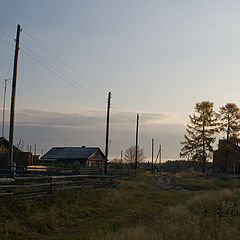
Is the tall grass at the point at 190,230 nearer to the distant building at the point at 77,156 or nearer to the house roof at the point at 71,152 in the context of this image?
the distant building at the point at 77,156

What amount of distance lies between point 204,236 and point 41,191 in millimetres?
8830

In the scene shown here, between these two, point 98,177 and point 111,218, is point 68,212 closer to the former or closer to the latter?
point 111,218

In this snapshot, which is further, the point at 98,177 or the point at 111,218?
the point at 98,177

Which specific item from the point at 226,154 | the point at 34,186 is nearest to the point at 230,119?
the point at 226,154

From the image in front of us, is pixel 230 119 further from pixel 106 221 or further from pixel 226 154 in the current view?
pixel 106 221

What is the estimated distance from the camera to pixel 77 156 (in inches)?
2689

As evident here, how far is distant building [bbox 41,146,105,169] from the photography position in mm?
67938

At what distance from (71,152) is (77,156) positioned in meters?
2.30

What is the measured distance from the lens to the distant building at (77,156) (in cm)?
6794

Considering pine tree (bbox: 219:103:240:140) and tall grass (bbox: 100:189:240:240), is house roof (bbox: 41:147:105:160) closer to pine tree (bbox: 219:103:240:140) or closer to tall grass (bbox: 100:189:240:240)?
pine tree (bbox: 219:103:240:140)

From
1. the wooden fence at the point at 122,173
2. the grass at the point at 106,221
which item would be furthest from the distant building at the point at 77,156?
the grass at the point at 106,221

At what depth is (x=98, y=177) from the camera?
2556cm

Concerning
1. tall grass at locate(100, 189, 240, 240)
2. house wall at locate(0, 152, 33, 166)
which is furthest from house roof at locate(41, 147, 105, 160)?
tall grass at locate(100, 189, 240, 240)

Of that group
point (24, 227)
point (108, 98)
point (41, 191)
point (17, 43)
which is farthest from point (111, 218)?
point (108, 98)
